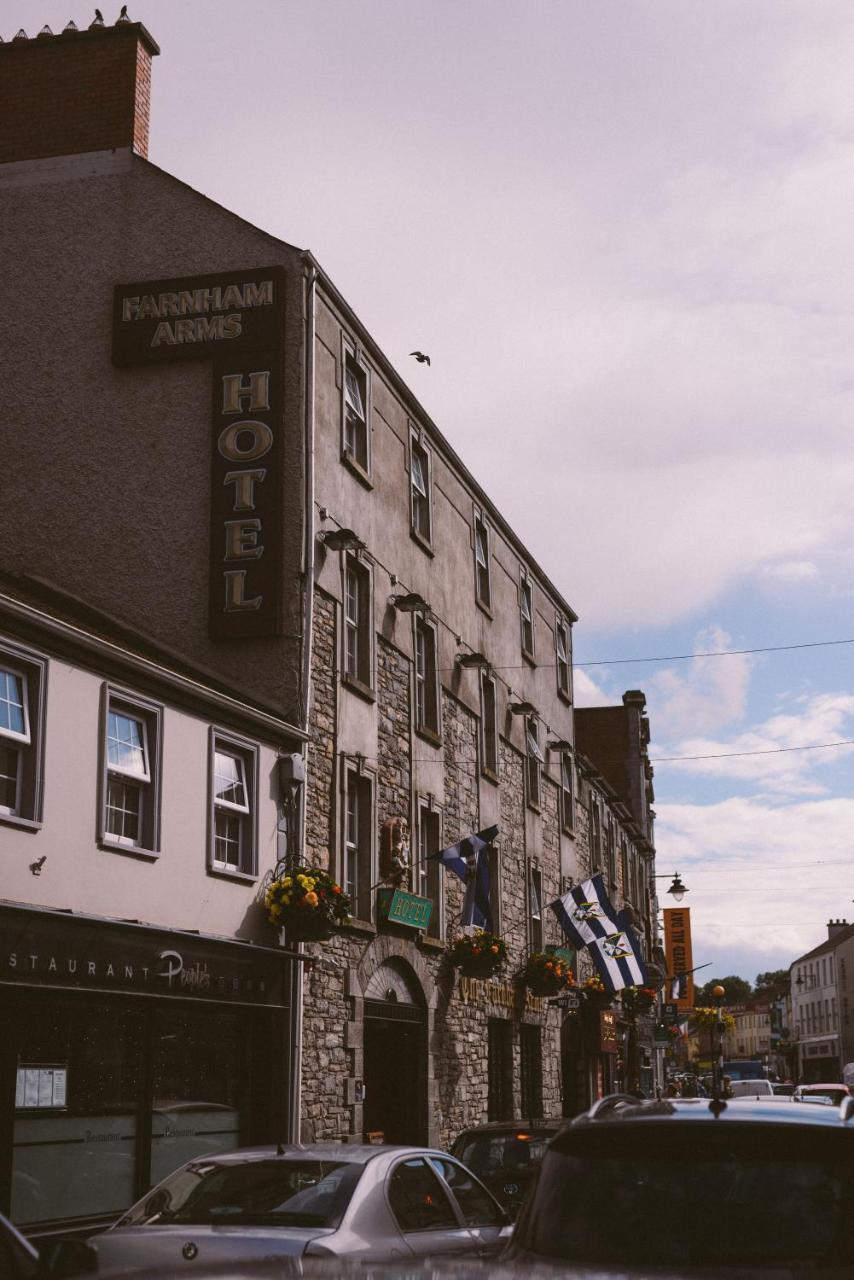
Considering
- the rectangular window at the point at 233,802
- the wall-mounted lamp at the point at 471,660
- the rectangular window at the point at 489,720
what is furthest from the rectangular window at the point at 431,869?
the rectangular window at the point at 233,802

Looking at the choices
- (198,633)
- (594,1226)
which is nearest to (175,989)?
(198,633)

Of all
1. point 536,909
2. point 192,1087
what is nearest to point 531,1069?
point 536,909

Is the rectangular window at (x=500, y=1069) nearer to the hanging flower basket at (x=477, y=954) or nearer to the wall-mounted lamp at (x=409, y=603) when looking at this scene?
the hanging flower basket at (x=477, y=954)

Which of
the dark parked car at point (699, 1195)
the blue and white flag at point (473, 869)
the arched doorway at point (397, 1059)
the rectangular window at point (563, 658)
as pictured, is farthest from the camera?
the rectangular window at point (563, 658)

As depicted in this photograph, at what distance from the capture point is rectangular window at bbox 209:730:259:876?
17.7 m

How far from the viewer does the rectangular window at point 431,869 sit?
2478 centimetres

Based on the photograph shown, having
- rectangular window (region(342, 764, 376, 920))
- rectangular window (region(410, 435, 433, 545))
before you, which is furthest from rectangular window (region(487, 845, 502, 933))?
rectangular window (region(342, 764, 376, 920))

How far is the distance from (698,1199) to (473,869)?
19.0 meters

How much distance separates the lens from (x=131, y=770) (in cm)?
1598

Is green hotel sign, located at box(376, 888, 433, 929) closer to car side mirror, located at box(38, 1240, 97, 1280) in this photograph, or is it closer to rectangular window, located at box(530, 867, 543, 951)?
rectangular window, located at box(530, 867, 543, 951)

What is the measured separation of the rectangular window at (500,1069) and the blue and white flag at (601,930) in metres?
2.15

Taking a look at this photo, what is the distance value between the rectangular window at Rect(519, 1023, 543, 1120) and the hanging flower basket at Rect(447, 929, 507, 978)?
5369 mm

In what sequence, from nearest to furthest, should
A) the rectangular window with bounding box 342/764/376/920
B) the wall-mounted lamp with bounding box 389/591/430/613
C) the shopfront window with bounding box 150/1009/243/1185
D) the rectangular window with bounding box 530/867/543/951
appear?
the shopfront window with bounding box 150/1009/243/1185, the rectangular window with bounding box 342/764/376/920, the wall-mounted lamp with bounding box 389/591/430/613, the rectangular window with bounding box 530/867/543/951

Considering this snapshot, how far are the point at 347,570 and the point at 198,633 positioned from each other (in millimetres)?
2925
